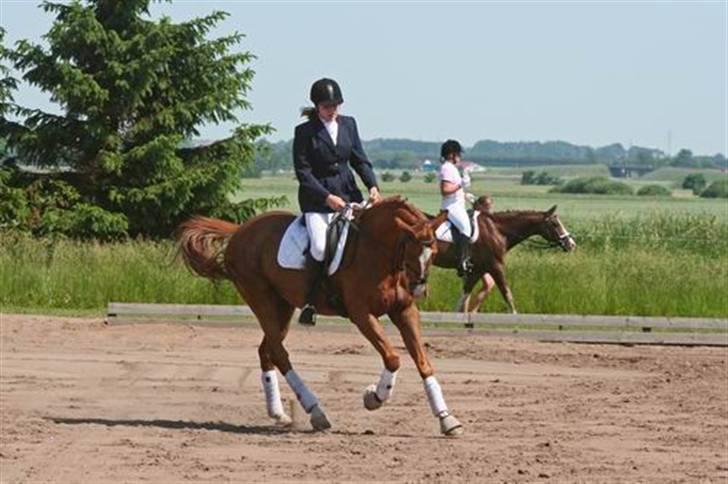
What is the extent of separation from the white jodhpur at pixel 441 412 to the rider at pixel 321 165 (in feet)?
3.53

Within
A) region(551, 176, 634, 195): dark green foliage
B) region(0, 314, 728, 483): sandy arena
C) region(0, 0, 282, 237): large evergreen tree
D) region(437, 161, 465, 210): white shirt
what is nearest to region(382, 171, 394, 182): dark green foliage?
region(551, 176, 634, 195): dark green foliage

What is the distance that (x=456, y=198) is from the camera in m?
20.8

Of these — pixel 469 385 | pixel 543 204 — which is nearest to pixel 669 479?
pixel 469 385

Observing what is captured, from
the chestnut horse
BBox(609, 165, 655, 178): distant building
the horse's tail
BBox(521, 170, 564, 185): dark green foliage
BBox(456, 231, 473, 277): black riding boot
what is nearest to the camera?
the chestnut horse

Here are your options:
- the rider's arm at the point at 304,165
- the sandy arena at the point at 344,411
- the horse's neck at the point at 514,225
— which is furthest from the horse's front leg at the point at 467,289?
the rider's arm at the point at 304,165

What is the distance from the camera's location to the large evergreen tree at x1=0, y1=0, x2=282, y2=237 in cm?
3036

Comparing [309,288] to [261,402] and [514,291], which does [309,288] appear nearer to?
[261,402]

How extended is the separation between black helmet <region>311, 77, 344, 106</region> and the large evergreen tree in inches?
713

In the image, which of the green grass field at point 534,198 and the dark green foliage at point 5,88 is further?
the green grass field at point 534,198

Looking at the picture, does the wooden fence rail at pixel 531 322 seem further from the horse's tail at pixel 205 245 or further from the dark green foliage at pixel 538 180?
the dark green foliage at pixel 538 180

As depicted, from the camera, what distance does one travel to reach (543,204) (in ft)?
187

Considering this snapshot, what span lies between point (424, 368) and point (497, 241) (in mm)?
10500

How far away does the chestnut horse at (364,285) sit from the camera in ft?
39.0

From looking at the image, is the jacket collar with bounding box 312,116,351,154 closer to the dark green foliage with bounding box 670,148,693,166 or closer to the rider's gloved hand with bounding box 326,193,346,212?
the rider's gloved hand with bounding box 326,193,346,212
